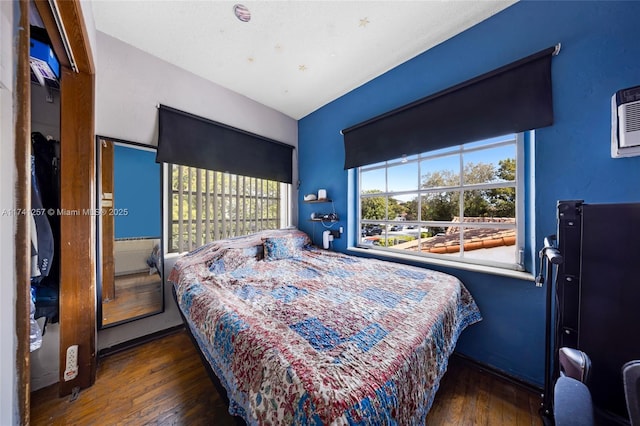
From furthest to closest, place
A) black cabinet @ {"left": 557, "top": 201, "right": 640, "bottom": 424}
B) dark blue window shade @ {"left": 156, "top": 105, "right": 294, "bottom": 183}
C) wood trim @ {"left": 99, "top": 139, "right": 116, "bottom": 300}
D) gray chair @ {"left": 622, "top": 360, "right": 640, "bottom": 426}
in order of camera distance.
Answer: dark blue window shade @ {"left": 156, "top": 105, "right": 294, "bottom": 183}
wood trim @ {"left": 99, "top": 139, "right": 116, "bottom": 300}
black cabinet @ {"left": 557, "top": 201, "right": 640, "bottom": 424}
gray chair @ {"left": 622, "top": 360, "right": 640, "bottom": 426}

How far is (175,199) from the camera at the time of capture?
7.53ft

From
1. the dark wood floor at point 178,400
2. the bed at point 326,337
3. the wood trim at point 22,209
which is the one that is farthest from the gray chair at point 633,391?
the wood trim at point 22,209

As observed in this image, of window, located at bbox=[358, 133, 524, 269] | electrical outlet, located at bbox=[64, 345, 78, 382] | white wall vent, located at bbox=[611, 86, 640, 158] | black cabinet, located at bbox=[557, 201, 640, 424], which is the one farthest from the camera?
window, located at bbox=[358, 133, 524, 269]

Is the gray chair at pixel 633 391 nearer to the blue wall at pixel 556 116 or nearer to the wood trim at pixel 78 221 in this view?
the blue wall at pixel 556 116

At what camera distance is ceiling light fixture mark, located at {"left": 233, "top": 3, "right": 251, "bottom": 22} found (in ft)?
5.19

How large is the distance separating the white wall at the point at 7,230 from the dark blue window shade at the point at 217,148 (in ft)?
5.88

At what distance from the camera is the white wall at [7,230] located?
0.49 m

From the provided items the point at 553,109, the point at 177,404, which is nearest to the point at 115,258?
the point at 177,404

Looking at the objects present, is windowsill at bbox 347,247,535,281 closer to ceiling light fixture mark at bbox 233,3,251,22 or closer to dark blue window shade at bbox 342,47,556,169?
dark blue window shade at bbox 342,47,556,169

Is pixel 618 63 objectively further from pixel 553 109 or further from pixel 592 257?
pixel 592 257

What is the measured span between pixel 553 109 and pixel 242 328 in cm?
239

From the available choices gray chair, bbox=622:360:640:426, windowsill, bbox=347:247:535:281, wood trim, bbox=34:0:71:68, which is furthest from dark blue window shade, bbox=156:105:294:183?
gray chair, bbox=622:360:640:426

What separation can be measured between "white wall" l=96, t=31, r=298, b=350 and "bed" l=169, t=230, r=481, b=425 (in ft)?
2.43

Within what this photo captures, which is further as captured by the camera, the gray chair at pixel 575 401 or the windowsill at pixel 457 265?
the windowsill at pixel 457 265
